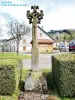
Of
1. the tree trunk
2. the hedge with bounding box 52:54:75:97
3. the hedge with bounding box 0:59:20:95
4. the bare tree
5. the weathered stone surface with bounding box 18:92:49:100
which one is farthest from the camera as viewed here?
the bare tree

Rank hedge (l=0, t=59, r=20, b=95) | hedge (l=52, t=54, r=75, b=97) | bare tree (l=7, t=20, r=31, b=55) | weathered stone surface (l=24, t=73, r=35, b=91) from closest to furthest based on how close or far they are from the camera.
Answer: hedge (l=0, t=59, r=20, b=95) < hedge (l=52, t=54, r=75, b=97) < weathered stone surface (l=24, t=73, r=35, b=91) < bare tree (l=7, t=20, r=31, b=55)

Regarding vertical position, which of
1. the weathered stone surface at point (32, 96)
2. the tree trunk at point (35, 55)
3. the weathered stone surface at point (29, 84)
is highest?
the tree trunk at point (35, 55)

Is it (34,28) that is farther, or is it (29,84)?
(34,28)

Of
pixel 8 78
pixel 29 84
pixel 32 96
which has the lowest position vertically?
pixel 32 96

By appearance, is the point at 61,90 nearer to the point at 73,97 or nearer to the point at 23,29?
the point at 73,97

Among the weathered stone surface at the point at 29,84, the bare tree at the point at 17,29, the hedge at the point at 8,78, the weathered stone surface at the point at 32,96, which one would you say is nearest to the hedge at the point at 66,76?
the weathered stone surface at the point at 32,96

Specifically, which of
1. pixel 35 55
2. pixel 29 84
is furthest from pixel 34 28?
pixel 29 84

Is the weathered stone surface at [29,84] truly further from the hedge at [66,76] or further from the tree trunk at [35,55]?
the hedge at [66,76]

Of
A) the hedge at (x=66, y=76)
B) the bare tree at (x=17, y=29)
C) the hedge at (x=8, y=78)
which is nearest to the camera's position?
the hedge at (x=8, y=78)

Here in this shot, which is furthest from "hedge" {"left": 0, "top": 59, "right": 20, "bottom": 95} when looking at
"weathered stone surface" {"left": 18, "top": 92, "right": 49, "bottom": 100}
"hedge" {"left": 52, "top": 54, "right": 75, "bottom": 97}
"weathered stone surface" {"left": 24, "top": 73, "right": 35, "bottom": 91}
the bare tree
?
the bare tree

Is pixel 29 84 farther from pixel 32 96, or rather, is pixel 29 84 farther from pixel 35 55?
pixel 35 55

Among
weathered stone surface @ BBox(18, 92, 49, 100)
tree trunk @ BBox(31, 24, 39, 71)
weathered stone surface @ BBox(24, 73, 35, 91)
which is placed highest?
tree trunk @ BBox(31, 24, 39, 71)

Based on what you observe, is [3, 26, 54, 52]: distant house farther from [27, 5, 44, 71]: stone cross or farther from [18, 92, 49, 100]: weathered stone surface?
[18, 92, 49, 100]: weathered stone surface

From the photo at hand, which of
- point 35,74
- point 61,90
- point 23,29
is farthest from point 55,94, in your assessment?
point 23,29
